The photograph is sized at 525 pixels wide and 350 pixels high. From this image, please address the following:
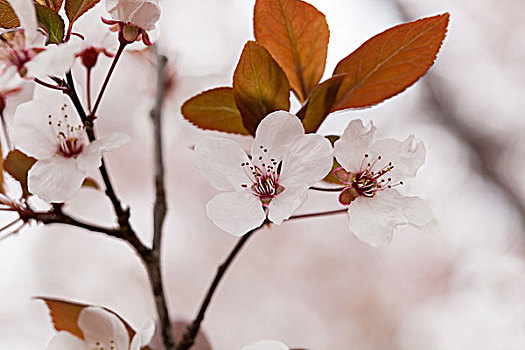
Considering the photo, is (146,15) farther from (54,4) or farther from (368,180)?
(368,180)

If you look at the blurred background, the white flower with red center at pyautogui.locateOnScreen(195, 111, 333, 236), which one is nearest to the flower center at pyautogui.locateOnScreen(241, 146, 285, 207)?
the white flower with red center at pyautogui.locateOnScreen(195, 111, 333, 236)

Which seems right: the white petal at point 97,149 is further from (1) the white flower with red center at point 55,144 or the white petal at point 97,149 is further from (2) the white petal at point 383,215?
(2) the white petal at point 383,215

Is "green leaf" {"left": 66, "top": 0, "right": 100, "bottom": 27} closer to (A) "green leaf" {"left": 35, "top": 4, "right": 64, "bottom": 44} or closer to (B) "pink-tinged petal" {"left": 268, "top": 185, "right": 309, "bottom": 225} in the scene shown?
(A) "green leaf" {"left": 35, "top": 4, "right": 64, "bottom": 44}

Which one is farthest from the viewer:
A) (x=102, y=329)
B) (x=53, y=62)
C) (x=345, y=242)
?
(x=345, y=242)

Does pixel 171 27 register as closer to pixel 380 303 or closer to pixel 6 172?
pixel 380 303

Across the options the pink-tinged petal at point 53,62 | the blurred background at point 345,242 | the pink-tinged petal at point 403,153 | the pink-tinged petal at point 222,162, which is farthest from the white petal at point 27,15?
the blurred background at point 345,242

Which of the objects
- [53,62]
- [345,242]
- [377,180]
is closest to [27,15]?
[53,62]
